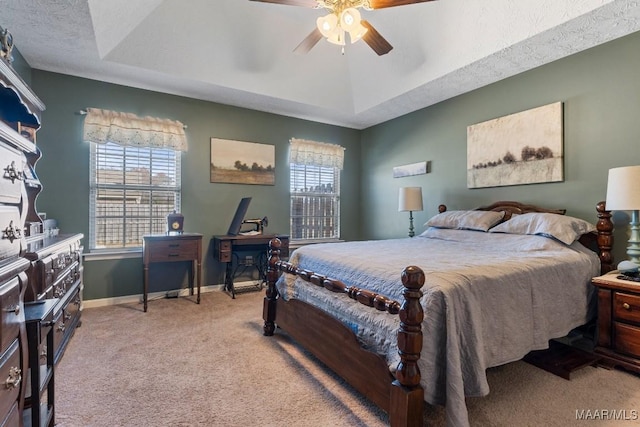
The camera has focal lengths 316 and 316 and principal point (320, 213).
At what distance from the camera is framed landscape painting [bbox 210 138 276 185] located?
427cm

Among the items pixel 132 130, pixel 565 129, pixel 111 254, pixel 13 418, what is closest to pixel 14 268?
pixel 13 418

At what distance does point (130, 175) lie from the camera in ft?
12.4

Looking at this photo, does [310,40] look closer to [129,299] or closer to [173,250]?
[173,250]

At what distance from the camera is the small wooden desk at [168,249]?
338 cm

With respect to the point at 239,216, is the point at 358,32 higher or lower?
higher

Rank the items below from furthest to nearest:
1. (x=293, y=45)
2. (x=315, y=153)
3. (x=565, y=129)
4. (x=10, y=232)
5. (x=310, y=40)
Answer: (x=315, y=153) < (x=293, y=45) < (x=565, y=129) < (x=310, y=40) < (x=10, y=232)

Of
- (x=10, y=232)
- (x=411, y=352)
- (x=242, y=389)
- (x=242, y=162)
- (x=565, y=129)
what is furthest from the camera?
(x=242, y=162)

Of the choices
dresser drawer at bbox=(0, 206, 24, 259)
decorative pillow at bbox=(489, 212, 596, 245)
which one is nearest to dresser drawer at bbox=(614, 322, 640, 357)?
decorative pillow at bbox=(489, 212, 596, 245)

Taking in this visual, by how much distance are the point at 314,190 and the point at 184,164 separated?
6.55 ft

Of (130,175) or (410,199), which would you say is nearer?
(130,175)

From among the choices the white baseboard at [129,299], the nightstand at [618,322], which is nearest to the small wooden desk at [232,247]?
the white baseboard at [129,299]

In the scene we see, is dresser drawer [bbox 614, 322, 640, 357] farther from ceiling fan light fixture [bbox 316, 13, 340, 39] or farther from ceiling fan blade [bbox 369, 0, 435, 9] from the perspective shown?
ceiling fan light fixture [bbox 316, 13, 340, 39]

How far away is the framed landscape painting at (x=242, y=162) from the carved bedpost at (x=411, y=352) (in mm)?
3451

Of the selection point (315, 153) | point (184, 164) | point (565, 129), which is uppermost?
point (315, 153)
